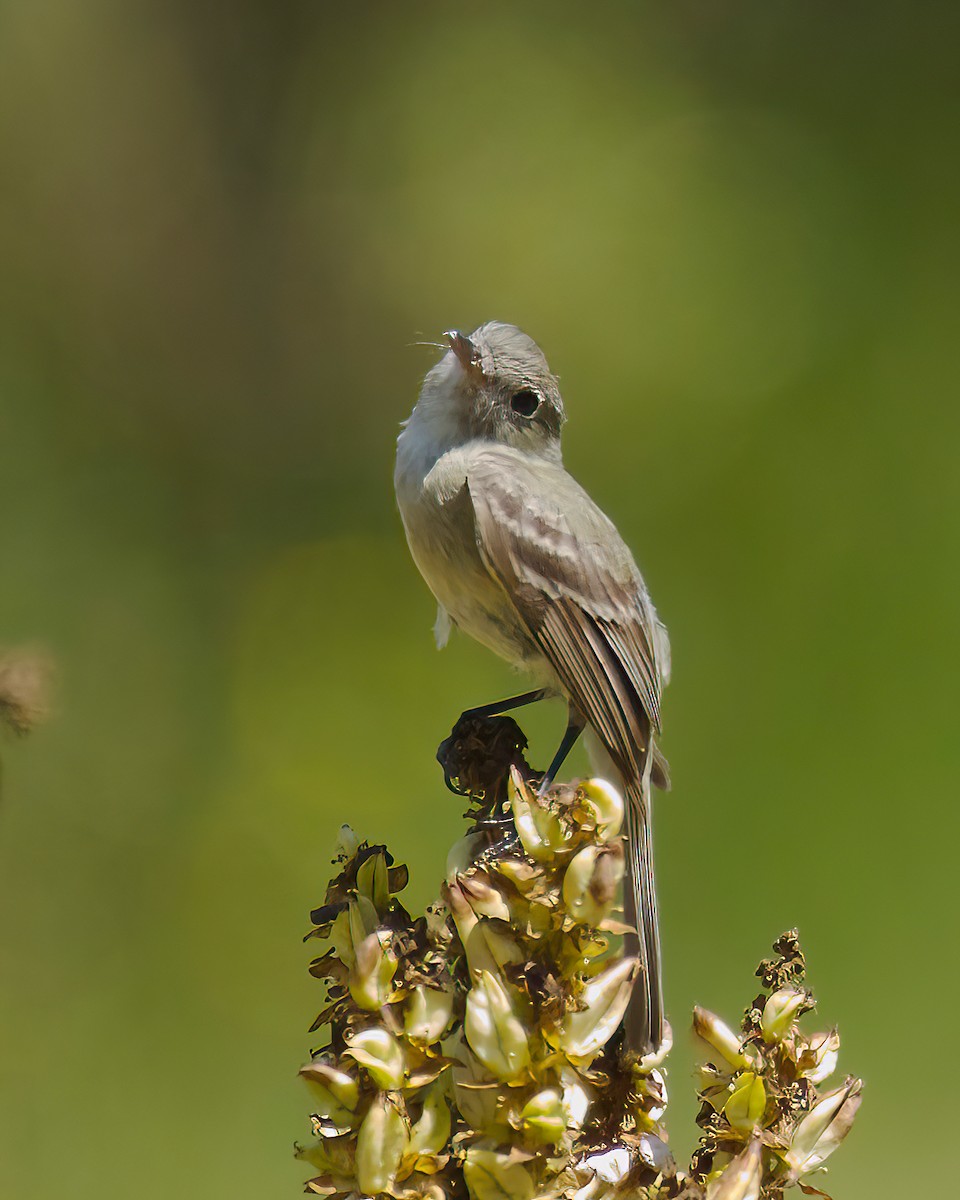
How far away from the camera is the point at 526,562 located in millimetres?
1864

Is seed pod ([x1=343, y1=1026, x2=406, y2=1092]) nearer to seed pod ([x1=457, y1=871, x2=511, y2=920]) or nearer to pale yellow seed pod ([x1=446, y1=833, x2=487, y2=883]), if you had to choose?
seed pod ([x1=457, y1=871, x2=511, y2=920])

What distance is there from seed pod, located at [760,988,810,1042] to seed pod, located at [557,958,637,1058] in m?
0.12

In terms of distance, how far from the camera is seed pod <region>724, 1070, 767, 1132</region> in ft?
3.01

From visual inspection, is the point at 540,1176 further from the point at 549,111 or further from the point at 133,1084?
the point at 549,111

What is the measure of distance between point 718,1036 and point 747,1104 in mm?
66

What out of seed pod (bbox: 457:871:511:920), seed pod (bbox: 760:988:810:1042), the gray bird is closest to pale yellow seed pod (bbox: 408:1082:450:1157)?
seed pod (bbox: 457:871:511:920)

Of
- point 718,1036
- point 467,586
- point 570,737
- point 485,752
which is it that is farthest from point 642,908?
point 718,1036

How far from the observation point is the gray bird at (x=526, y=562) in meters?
1.86

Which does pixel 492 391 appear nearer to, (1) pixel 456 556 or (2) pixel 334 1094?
(1) pixel 456 556

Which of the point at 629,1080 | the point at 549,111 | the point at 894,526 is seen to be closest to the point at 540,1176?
the point at 629,1080

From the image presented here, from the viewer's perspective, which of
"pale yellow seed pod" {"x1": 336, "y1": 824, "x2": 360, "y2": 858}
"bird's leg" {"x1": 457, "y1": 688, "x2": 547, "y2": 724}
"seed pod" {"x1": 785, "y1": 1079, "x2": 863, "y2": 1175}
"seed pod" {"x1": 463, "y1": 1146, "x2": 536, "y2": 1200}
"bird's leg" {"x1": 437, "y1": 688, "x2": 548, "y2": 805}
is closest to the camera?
"seed pod" {"x1": 463, "y1": 1146, "x2": 536, "y2": 1200}

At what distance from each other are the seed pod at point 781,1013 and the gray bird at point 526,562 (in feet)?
2.53

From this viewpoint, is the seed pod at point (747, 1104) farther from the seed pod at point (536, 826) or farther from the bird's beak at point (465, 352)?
the bird's beak at point (465, 352)

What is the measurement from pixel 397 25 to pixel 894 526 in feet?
6.31
